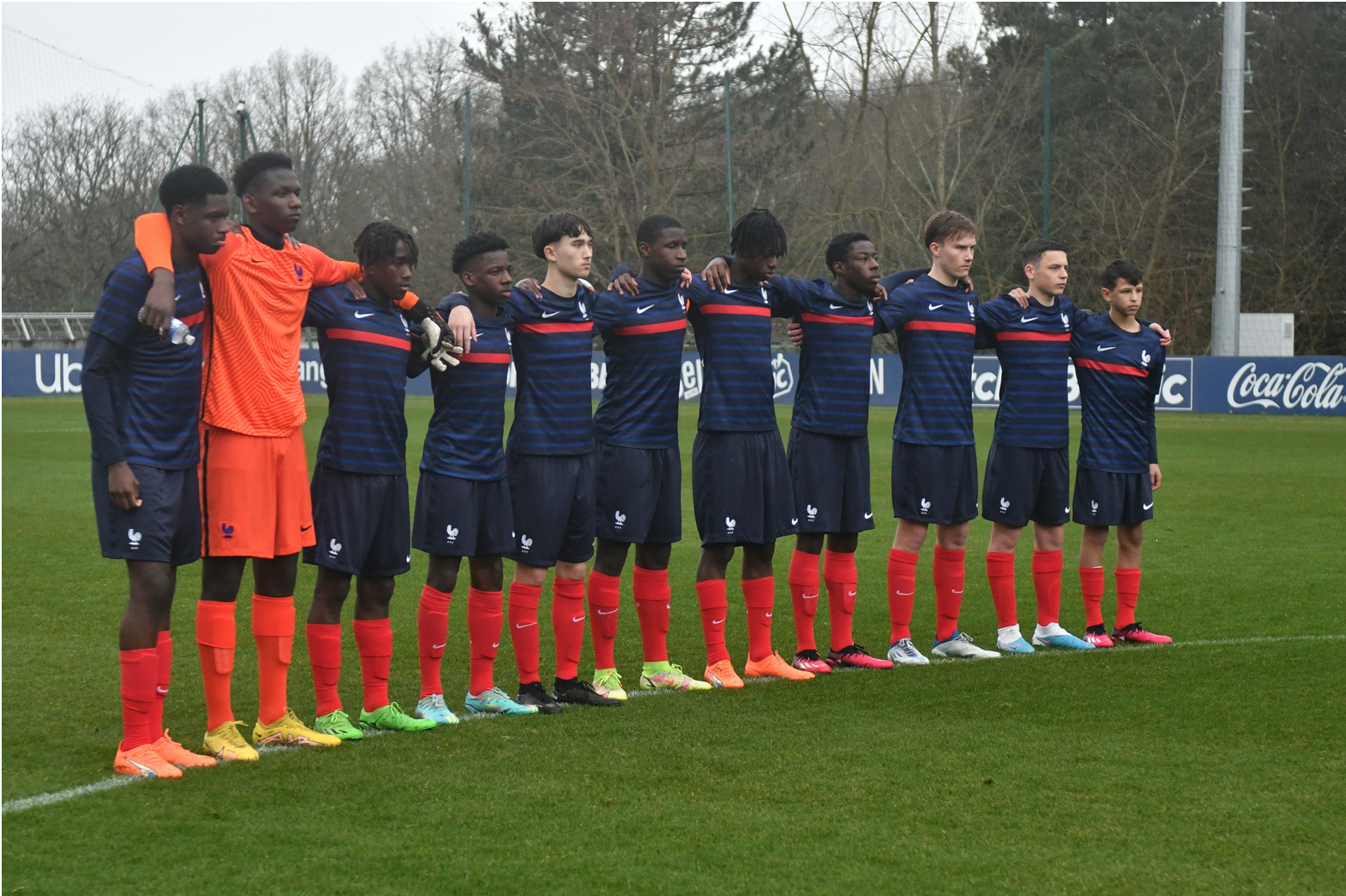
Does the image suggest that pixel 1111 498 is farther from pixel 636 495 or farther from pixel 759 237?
pixel 636 495

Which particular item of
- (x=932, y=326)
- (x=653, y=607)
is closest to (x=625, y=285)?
(x=653, y=607)

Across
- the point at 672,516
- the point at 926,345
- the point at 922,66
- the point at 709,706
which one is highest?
the point at 922,66

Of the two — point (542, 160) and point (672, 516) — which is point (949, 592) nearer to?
point (672, 516)

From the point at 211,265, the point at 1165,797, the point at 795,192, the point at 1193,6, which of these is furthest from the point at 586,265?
the point at 1193,6

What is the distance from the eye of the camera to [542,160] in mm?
35969

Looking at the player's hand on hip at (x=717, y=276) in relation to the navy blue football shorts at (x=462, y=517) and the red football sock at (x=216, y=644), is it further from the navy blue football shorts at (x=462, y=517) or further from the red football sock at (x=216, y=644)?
the red football sock at (x=216, y=644)

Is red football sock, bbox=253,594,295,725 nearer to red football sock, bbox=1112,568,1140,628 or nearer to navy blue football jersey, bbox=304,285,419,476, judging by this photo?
navy blue football jersey, bbox=304,285,419,476

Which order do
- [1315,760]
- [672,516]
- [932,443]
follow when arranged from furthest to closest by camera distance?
[932,443] < [672,516] < [1315,760]

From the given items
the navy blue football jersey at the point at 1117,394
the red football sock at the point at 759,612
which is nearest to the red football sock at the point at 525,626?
the red football sock at the point at 759,612

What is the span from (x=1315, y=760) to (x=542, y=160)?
32801 millimetres

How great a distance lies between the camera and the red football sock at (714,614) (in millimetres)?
6344

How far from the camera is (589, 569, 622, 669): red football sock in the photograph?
6145mm

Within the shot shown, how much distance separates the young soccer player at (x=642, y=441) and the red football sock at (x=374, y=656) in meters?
0.99

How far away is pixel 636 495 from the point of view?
605 cm
